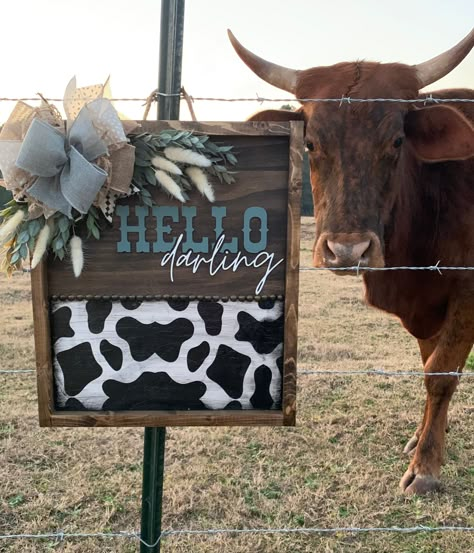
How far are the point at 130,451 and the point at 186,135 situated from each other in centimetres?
209

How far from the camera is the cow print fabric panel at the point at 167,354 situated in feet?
5.15

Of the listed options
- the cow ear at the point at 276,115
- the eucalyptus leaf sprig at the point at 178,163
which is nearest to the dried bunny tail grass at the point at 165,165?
the eucalyptus leaf sprig at the point at 178,163

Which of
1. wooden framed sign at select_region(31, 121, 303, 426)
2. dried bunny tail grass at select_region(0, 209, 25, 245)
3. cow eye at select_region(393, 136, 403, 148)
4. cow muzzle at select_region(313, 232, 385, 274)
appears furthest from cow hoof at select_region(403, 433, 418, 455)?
dried bunny tail grass at select_region(0, 209, 25, 245)

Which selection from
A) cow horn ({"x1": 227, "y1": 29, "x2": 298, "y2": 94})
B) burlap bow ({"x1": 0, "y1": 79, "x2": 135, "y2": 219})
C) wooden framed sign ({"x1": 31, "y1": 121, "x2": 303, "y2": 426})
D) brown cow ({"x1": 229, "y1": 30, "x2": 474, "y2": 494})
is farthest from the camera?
cow horn ({"x1": 227, "y1": 29, "x2": 298, "y2": 94})

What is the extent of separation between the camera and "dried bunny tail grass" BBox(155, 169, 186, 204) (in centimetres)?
149

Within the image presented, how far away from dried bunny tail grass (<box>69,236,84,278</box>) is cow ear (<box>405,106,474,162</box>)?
5.24ft

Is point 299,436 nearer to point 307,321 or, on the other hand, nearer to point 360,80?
point 360,80

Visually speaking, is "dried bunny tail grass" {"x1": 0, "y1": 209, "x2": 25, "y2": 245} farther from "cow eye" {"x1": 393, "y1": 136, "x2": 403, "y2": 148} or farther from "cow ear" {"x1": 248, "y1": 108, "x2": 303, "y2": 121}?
"cow eye" {"x1": 393, "y1": 136, "x2": 403, "y2": 148}

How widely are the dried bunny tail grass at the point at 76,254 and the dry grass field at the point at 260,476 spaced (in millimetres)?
1338

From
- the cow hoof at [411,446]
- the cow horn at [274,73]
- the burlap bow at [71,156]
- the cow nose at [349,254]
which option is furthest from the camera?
the cow hoof at [411,446]

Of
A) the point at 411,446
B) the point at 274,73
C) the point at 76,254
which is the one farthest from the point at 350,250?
the point at 411,446

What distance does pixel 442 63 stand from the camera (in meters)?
2.59

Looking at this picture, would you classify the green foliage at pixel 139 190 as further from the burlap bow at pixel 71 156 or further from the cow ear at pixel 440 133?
the cow ear at pixel 440 133

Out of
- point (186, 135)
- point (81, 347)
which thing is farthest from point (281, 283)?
point (81, 347)
